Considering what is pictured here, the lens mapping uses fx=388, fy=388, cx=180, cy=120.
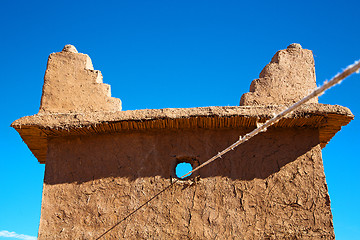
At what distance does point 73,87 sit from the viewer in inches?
229

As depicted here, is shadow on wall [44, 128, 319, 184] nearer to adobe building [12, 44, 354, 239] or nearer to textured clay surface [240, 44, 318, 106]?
adobe building [12, 44, 354, 239]

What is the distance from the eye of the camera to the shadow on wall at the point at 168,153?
5012 millimetres

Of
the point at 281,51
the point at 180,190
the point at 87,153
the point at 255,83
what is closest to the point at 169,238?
the point at 180,190

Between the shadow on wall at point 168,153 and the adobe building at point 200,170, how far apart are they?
13 mm

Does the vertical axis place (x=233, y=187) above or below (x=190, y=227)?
above

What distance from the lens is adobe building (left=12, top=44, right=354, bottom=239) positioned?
15.5 ft

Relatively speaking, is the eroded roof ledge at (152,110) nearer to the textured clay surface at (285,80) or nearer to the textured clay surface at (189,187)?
the textured clay surface at (285,80)

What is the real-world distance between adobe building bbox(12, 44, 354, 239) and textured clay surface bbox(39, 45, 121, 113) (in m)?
0.24

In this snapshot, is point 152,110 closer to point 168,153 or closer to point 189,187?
point 168,153

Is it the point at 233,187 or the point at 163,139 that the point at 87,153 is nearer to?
the point at 163,139

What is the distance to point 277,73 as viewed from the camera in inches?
218

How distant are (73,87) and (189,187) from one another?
2.34 m

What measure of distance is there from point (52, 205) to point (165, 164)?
1.58 metres

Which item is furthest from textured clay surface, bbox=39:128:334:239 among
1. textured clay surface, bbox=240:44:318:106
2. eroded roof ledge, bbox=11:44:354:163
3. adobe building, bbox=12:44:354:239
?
textured clay surface, bbox=240:44:318:106
